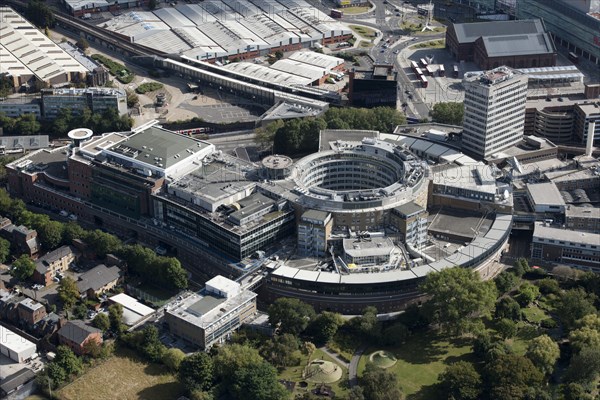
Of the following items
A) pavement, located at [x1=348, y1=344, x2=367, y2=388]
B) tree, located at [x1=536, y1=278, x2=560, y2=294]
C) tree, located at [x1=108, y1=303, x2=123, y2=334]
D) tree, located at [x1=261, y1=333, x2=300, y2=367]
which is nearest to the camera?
pavement, located at [x1=348, y1=344, x2=367, y2=388]

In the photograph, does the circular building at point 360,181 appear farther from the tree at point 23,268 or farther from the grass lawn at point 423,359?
the tree at point 23,268

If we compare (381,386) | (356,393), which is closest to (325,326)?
(356,393)

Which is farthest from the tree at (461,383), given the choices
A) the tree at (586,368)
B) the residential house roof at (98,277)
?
the residential house roof at (98,277)

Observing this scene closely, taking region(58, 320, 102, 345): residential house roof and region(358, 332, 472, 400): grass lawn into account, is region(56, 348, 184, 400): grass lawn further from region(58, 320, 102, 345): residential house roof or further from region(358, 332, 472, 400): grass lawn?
region(358, 332, 472, 400): grass lawn

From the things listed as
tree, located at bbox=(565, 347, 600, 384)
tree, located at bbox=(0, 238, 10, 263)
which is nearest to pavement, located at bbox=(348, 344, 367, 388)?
tree, located at bbox=(565, 347, 600, 384)

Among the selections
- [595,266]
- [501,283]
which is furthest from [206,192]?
[595,266]

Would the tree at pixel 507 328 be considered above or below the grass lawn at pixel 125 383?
above
